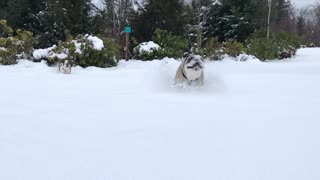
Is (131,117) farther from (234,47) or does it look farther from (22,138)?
(234,47)

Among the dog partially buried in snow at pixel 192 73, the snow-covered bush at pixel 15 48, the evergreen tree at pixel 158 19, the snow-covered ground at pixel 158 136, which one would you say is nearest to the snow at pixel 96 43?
the snow-covered bush at pixel 15 48

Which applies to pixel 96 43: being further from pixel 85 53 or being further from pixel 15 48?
pixel 15 48

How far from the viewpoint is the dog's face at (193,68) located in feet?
19.0

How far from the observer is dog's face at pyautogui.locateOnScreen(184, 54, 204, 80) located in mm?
5793

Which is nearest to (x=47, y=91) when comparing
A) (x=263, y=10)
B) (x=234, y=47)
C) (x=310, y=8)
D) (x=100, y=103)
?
(x=100, y=103)

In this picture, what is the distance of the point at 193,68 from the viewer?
5.81 meters

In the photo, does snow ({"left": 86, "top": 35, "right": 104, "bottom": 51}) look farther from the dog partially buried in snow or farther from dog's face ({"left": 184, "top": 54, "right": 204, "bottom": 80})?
dog's face ({"left": 184, "top": 54, "right": 204, "bottom": 80})

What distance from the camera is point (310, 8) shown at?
52438mm

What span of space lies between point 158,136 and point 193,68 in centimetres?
299

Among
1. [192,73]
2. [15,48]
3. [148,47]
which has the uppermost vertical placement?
[148,47]

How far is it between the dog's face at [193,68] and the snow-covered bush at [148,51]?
659 cm

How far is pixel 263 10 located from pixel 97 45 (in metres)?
10.4

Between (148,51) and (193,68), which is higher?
(148,51)

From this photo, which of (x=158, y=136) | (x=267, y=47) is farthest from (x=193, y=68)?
(x=267, y=47)
